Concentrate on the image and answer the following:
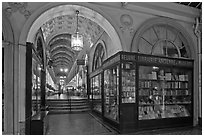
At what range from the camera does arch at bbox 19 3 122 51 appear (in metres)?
5.14

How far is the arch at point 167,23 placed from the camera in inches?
243

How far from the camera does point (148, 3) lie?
20.7ft

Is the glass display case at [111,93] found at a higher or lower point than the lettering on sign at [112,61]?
lower

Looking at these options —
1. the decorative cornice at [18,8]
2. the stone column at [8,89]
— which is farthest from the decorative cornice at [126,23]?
the stone column at [8,89]

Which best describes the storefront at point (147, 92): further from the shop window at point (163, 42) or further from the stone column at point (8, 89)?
the stone column at point (8, 89)

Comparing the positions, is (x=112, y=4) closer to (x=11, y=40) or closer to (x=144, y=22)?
(x=144, y=22)

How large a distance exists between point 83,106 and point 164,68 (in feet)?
22.6

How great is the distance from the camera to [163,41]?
22.7 ft

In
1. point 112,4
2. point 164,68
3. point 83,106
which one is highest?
point 112,4

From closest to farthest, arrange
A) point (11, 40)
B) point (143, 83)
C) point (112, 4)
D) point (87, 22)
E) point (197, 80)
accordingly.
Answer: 1. point (11, 40)
2. point (112, 4)
3. point (143, 83)
4. point (197, 80)
5. point (87, 22)

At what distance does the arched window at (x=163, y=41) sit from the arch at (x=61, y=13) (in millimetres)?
955

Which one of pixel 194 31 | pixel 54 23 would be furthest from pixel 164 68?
pixel 54 23

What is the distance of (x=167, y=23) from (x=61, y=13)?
3500 millimetres

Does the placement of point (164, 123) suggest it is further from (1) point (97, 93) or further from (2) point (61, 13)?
(2) point (61, 13)
